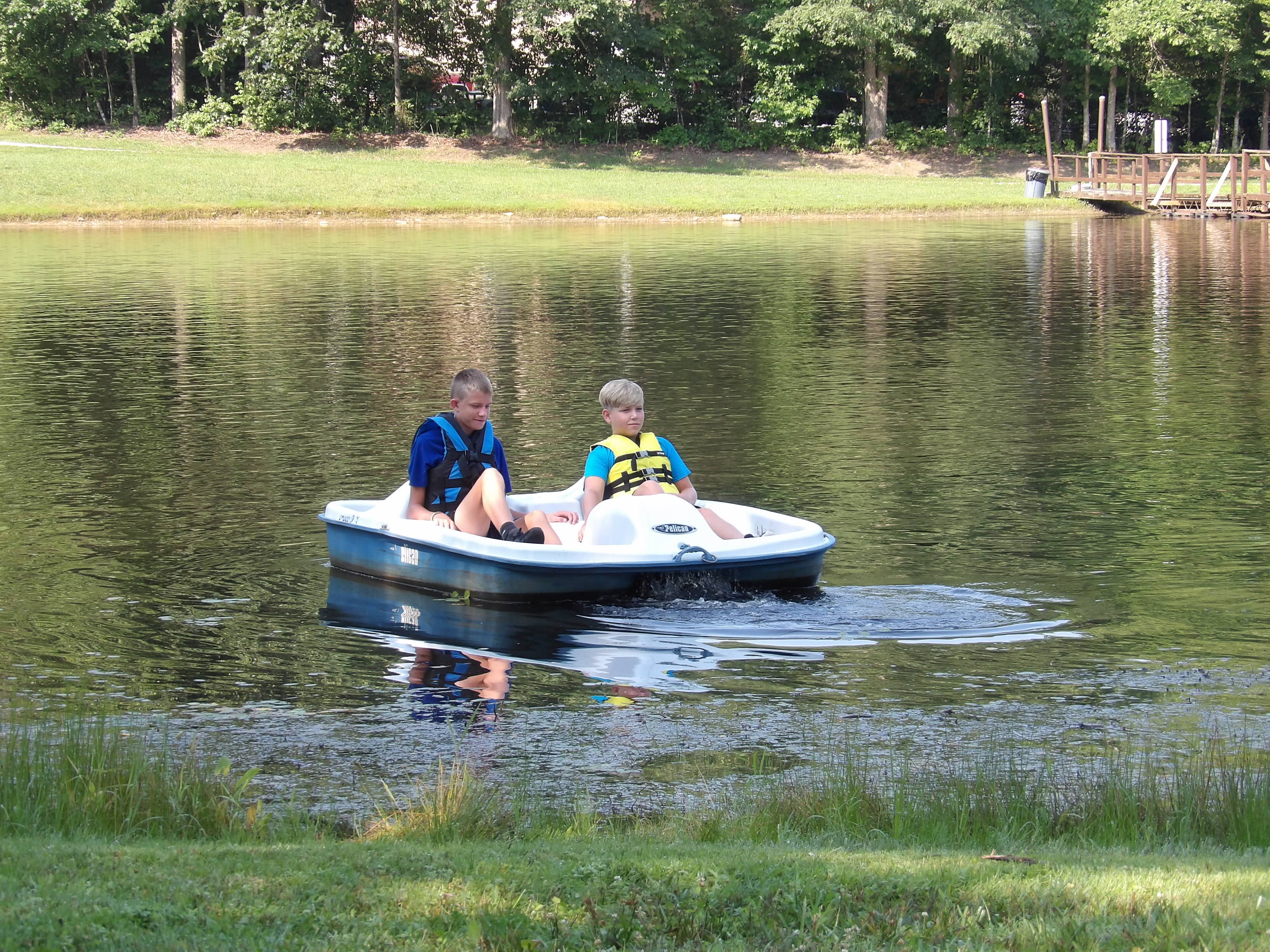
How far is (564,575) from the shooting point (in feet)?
28.4

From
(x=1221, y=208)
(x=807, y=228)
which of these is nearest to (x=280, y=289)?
(x=807, y=228)

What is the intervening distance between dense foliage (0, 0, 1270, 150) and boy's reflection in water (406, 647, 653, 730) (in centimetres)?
4472

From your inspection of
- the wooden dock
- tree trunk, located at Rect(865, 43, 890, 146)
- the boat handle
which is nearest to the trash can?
the wooden dock

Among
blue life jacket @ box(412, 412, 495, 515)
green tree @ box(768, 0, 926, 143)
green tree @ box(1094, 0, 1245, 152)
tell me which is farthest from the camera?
green tree @ box(768, 0, 926, 143)

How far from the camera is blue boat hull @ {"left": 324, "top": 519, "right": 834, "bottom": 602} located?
28.2ft

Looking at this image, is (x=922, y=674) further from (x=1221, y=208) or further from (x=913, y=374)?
(x=1221, y=208)

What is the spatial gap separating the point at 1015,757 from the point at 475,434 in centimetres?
414

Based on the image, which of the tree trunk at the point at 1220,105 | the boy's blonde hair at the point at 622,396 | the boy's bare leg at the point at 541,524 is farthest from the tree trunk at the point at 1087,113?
the boy's bare leg at the point at 541,524

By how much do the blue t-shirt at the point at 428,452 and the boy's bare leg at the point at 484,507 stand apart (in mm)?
163

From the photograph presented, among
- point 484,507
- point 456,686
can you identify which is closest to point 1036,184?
point 484,507

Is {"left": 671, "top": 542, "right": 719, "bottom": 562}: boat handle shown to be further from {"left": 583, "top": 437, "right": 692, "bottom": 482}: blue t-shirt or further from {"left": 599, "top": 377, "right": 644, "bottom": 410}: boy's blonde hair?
{"left": 599, "top": 377, "right": 644, "bottom": 410}: boy's blonde hair

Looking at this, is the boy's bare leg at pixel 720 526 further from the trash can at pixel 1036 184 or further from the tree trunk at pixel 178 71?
the tree trunk at pixel 178 71

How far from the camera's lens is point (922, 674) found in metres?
7.57

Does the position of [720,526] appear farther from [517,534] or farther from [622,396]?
[517,534]
